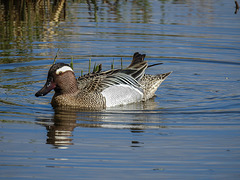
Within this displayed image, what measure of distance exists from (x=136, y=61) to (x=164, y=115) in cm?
217

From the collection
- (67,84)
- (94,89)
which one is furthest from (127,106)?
(67,84)

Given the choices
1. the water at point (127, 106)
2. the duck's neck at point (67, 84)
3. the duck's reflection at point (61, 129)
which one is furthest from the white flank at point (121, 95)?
the duck's reflection at point (61, 129)

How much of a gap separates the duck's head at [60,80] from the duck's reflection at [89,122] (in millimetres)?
457

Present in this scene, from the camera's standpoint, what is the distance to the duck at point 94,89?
29.8 ft

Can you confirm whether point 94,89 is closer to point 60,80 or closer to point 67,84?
point 67,84

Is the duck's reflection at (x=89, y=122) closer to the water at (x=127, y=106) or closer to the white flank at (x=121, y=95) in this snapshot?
the water at (x=127, y=106)

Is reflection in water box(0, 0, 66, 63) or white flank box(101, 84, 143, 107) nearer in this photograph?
white flank box(101, 84, 143, 107)

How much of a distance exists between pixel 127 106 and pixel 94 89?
665 mm

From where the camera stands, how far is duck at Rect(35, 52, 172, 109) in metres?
9.07

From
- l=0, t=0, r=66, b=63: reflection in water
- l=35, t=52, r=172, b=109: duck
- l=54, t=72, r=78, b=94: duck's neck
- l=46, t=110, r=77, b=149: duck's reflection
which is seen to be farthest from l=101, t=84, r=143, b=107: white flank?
l=0, t=0, r=66, b=63: reflection in water

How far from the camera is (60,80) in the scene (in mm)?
9125

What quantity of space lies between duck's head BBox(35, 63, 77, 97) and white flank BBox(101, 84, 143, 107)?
0.58 meters

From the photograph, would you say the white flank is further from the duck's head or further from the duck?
the duck's head

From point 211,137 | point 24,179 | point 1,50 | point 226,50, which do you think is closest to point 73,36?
point 1,50
